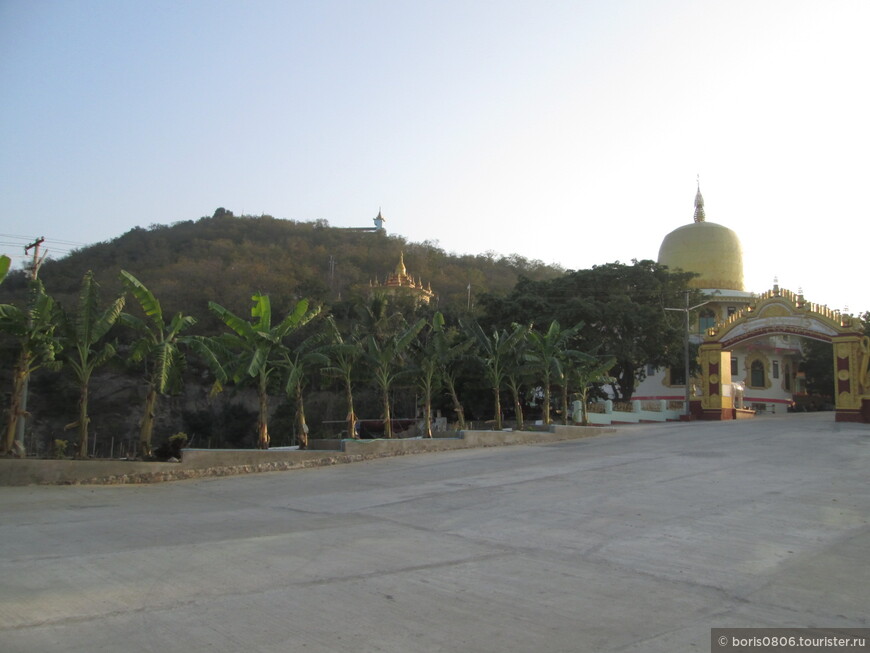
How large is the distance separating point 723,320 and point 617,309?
747 inches

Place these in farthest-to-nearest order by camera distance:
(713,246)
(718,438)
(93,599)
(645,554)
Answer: (713,246) → (718,438) → (645,554) → (93,599)

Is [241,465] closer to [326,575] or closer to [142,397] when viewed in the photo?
[326,575]

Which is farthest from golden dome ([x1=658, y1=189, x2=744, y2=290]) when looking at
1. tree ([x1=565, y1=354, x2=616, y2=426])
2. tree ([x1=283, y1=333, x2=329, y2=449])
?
tree ([x1=283, y1=333, x2=329, y2=449])

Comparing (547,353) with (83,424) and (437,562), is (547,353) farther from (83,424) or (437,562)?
(437,562)

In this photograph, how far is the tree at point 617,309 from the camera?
3453 centimetres

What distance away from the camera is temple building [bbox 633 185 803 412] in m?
47.3

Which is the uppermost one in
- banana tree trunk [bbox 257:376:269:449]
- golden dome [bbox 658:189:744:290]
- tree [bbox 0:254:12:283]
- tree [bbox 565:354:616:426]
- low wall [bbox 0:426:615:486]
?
golden dome [bbox 658:189:744:290]

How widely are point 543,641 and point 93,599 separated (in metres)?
3.51

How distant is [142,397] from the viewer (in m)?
38.8

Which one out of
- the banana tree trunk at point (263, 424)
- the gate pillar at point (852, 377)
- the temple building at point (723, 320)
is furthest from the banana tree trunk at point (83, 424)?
the temple building at point (723, 320)

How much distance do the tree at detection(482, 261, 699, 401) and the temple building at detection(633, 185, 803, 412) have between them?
24.4 ft

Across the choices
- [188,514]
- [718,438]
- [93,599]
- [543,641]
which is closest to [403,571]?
[543,641]

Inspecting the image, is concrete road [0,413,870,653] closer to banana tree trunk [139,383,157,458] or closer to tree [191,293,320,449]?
banana tree trunk [139,383,157,458]

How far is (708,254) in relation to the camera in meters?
53.5
